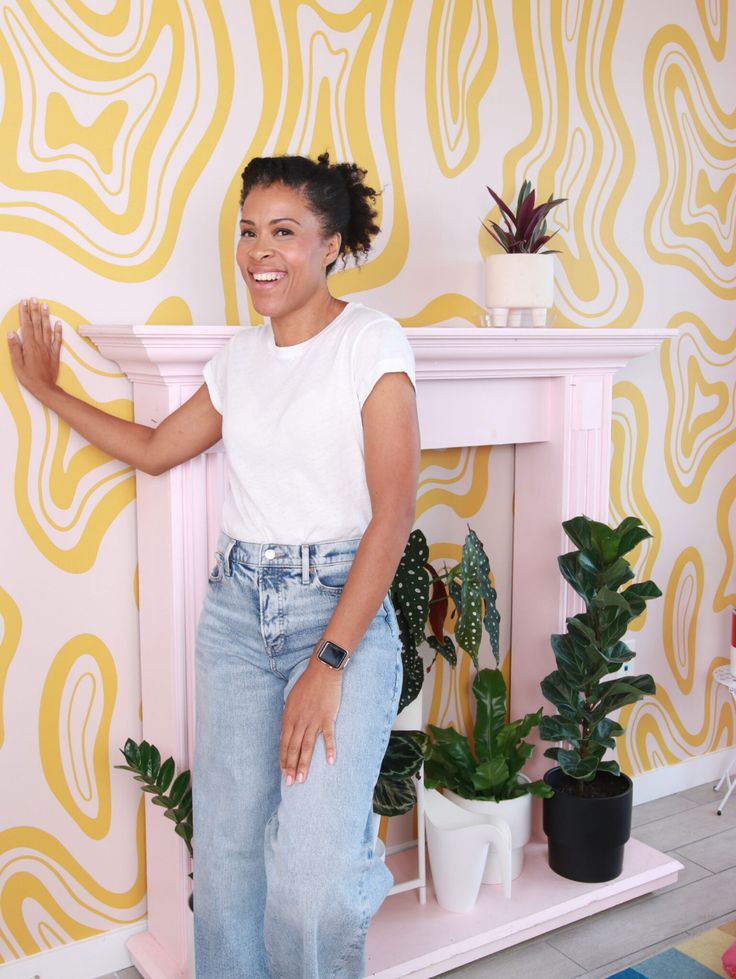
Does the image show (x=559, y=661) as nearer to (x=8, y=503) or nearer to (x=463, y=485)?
(x=463, y=485)

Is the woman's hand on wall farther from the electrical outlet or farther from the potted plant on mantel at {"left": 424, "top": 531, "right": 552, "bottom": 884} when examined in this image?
the electrical outlet

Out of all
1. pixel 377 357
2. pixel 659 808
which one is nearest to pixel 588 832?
pixel 659 808

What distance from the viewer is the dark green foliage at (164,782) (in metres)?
1.99

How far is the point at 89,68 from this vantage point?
6.57 ft

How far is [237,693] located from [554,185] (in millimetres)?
1544

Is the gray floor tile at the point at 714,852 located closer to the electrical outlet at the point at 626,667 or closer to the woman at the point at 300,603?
the electrical outlet at the point at 626,667

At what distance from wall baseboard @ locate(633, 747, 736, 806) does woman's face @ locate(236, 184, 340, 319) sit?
1.91m

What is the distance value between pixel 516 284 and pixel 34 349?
1.02 m

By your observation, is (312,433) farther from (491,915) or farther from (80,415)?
(491,915)

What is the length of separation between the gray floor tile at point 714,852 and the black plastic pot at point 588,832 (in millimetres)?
323

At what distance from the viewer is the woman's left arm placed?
1.59 meters

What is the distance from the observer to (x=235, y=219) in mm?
2201

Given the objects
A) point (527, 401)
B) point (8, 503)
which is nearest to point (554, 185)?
point (527, 401)

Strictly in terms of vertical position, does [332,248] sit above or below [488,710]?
above
